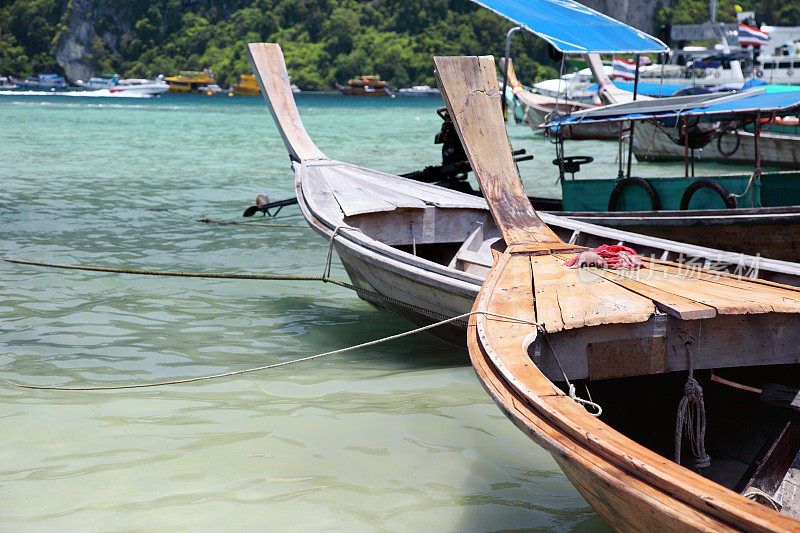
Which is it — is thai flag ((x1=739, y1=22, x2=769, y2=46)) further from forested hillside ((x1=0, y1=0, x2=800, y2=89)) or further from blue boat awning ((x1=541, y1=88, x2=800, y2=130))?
forested hillside ((x1=0, y1=0, x2=800, y2=89))

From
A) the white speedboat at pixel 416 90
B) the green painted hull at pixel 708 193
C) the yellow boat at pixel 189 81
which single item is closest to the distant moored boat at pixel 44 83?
the yellow boat at pixel 189 81

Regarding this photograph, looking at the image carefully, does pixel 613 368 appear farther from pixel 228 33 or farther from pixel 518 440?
pixel 228 33

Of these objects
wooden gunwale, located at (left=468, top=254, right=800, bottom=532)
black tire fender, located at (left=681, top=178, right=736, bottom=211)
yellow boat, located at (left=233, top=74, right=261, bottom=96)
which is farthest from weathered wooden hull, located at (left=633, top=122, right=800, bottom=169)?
yellow boat, located at (left=233, top=74, right=261, bottom=96)

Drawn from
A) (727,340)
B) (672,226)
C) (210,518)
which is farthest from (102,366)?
(672,226)

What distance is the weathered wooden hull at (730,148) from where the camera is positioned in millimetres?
16773

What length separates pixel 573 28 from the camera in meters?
10.0

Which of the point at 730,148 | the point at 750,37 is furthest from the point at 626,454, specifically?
the point at 750,37

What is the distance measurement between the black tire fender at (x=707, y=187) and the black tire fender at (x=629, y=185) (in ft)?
1.09

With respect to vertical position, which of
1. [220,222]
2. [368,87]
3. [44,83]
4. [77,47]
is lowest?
[220,222]

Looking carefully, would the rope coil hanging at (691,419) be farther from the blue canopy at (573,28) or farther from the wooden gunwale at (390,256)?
the blue canopy at (573,28)

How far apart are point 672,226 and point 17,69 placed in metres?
105

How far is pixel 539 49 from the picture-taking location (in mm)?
75375

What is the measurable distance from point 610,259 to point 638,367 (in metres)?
0.96

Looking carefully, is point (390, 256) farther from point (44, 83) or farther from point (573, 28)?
point (44, 83)
